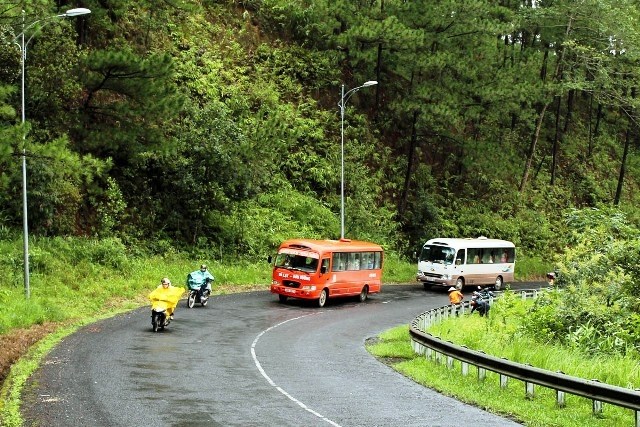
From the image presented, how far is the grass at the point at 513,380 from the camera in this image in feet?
39.9

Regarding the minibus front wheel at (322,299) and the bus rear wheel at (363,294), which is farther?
the bus rear wheel at (363,294)

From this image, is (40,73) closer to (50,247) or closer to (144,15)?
(50,247)

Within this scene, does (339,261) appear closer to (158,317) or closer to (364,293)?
(364,293)

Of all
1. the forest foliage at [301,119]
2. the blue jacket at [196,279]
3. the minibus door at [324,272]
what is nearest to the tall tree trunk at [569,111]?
the forest foliage at [301,119]

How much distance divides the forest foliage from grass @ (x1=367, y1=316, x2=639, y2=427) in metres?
→ 9.95

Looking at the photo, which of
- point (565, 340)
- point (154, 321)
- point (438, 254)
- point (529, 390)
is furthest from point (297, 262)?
point (529, 390)

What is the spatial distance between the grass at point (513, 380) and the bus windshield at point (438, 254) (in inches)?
684

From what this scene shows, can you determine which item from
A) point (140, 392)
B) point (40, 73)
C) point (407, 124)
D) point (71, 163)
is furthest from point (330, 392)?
point (407, 124)

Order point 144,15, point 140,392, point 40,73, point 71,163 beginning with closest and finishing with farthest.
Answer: point 140,392, point 71,163, point 40,73, point 144,15

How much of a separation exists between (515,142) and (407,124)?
14.2m

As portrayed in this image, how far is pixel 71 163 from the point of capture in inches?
704

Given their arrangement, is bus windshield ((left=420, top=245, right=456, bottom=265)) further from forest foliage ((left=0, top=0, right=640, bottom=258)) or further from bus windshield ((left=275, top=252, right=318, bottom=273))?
bus windshield ((left=275, top=252, right=318, bottom=273))

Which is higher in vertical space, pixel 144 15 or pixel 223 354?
pixel 144 15

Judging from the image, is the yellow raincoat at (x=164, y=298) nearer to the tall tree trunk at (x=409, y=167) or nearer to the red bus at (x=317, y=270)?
the red bus at (x=317, y=270)
